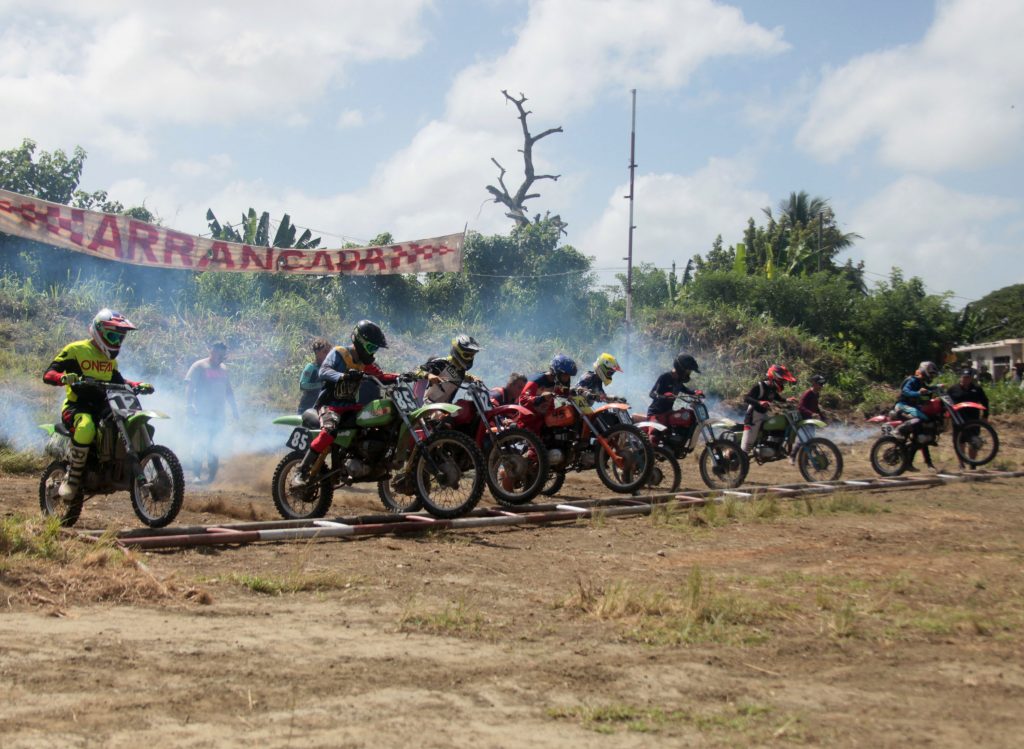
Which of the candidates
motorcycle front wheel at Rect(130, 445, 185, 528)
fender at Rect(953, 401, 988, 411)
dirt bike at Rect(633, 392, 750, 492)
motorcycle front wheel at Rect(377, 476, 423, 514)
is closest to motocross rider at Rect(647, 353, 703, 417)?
dirt bike at Rect(633, 392, 750, 492)

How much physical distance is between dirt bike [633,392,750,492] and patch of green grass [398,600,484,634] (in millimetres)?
7791

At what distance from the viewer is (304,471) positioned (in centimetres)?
877

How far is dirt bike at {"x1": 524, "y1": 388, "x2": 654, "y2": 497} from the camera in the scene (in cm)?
1091

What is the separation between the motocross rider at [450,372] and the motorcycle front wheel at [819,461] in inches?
240

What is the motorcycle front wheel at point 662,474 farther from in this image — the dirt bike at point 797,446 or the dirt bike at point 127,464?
the dirt bike at point 127,464

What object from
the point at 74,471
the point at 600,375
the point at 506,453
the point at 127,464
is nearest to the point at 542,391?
the point at 506,453

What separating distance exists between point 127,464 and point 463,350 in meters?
3.28

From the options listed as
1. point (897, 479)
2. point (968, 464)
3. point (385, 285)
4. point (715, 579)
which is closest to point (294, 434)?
point (715, 579)

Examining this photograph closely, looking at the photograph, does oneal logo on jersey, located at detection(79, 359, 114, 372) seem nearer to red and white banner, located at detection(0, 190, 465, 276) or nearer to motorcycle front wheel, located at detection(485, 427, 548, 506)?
motorcycle front wheel, located at detection(485, 427, 548, 506)

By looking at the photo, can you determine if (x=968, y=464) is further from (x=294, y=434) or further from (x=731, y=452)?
(x=294, y=434)

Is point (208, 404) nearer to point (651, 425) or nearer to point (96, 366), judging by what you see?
point (96, 366)

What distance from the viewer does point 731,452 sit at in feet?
42.7

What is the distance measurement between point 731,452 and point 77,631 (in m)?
9.51

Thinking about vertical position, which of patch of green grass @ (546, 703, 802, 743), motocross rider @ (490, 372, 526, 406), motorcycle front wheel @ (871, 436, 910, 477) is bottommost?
patch of green grass @ (546, 703, 802, 743)
